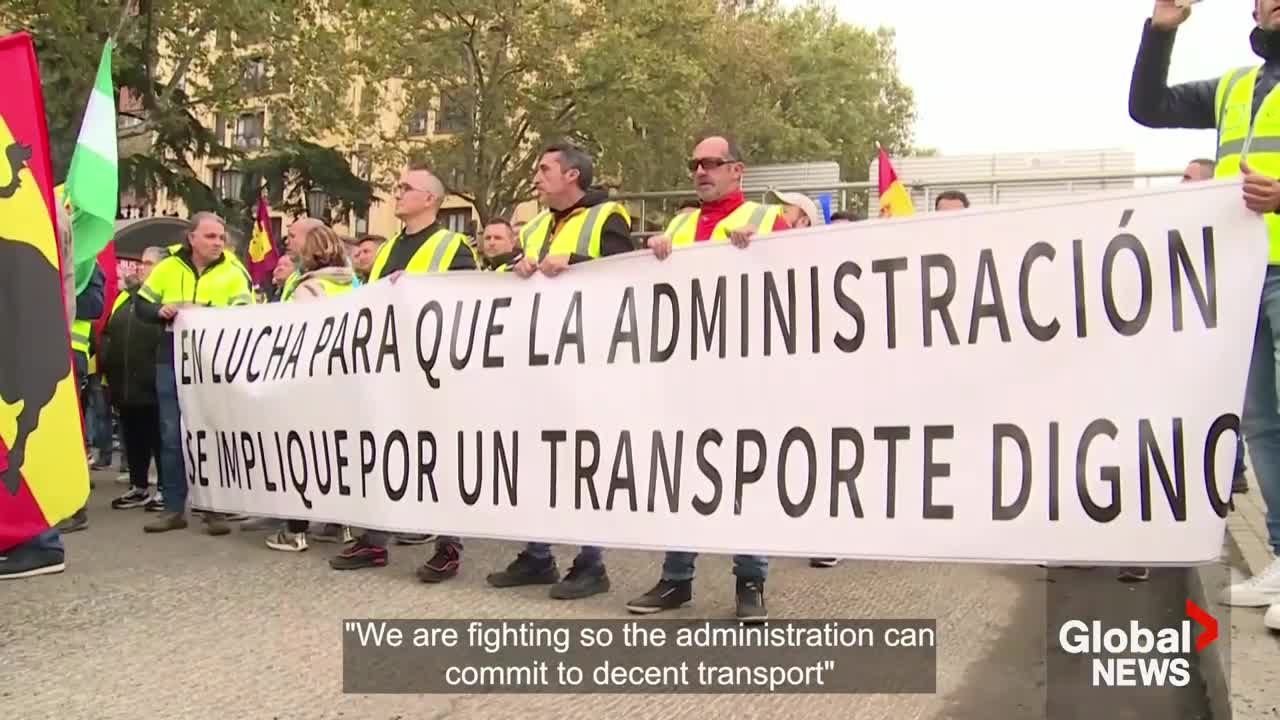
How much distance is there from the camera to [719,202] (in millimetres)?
4500

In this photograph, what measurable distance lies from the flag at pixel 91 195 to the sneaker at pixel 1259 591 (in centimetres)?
498

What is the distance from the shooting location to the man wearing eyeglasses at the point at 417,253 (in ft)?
16.5

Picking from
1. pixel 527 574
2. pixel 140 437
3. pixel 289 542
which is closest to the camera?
pixel 527 574

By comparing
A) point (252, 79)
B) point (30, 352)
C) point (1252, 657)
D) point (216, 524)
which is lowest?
point (216, 524)

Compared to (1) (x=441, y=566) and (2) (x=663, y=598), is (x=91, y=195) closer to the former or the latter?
(1) (x=441, y=566)

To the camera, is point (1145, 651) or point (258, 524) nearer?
point (1145, 651)

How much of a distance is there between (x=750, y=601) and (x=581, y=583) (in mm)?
824

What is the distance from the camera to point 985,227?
10.9 ft

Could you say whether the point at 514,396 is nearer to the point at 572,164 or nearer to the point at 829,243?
the point at 572,164

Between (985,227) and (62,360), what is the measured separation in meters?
3.56

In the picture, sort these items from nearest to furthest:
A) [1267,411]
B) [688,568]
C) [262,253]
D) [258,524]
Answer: [1267,411]
[688,568]
[258,524]
[262,253]

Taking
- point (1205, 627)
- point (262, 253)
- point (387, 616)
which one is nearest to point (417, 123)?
point (262, 253)

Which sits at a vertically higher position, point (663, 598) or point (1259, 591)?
point (1259, 591)
